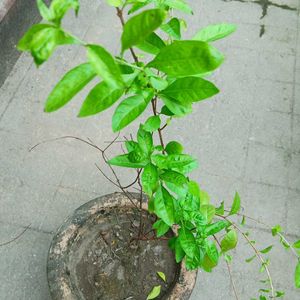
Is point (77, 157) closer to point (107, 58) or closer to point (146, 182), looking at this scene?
point (146, 182)

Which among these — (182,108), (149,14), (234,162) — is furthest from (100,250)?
(149,14)

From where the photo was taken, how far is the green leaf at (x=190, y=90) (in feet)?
2.92

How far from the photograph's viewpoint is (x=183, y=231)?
1.27 m

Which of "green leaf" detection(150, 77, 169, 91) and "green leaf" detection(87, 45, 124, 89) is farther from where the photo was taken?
"green leaf" detection(150, 77, 169, 91)

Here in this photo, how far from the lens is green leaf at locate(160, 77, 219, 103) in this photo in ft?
2.92

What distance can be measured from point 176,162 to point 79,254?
0.74 m

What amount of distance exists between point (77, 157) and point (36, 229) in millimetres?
458

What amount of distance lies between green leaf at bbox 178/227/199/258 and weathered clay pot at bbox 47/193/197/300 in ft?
1.11

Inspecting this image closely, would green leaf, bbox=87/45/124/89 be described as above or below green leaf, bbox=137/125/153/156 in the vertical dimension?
above

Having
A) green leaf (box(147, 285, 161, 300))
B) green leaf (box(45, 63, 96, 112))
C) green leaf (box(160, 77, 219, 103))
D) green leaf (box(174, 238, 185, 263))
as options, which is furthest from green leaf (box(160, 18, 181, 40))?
green leaf (box(147, 285, 161, 300))

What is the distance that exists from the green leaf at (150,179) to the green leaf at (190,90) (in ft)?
0.74

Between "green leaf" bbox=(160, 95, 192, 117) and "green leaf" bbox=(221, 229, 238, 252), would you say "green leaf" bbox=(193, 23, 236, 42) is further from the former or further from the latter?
"green leaf" bbox=(221, 229, 238, 252)

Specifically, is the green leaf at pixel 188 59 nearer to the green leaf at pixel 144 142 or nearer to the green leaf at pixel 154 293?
the green leaf at pixel 144 142

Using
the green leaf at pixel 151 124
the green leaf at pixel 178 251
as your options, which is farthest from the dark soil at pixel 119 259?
the green leaf at pixel 151 124
